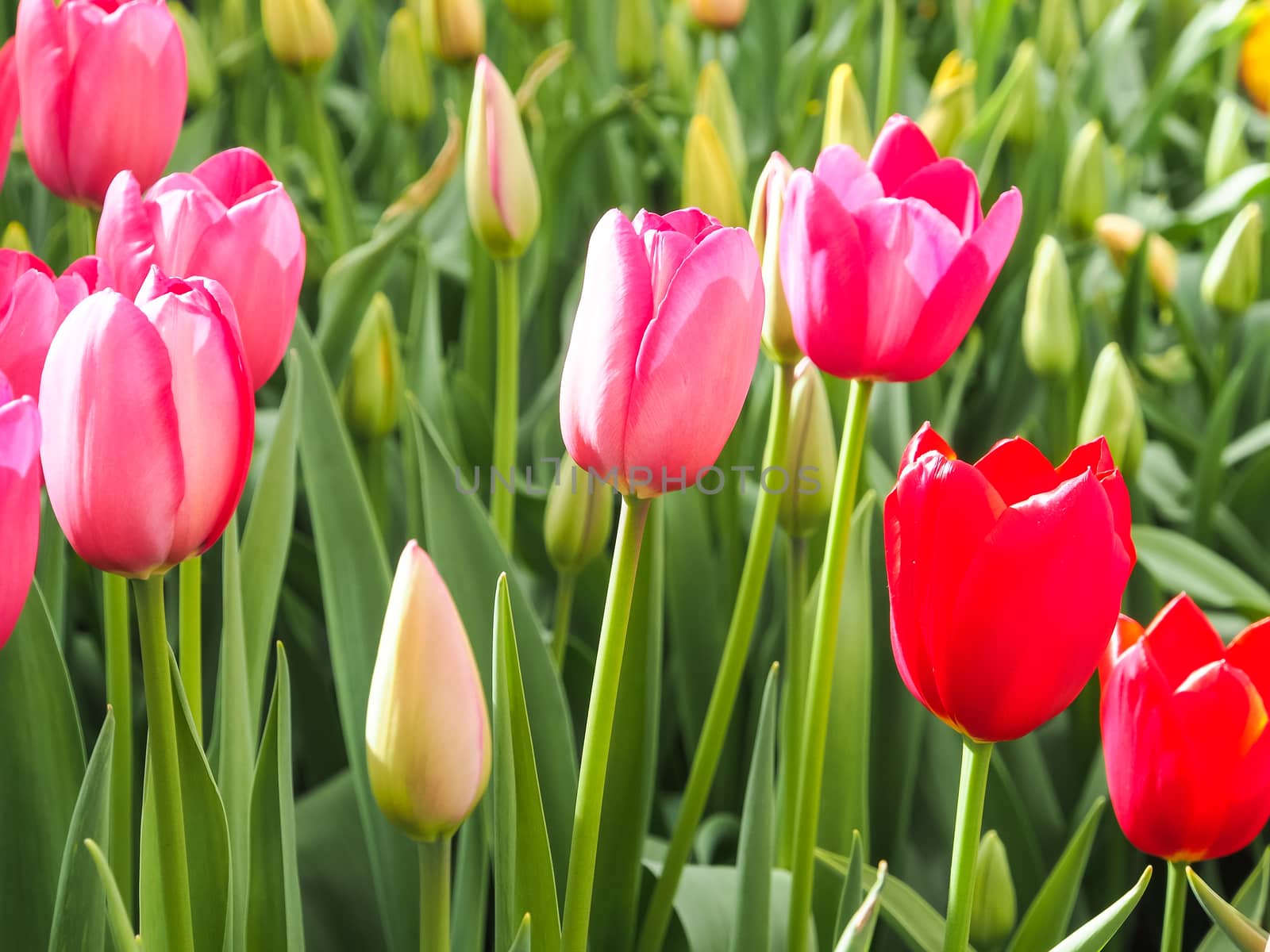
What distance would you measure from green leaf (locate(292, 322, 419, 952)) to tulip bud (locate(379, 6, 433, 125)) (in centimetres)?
56

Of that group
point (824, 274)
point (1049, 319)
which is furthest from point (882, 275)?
point (1049, 319)

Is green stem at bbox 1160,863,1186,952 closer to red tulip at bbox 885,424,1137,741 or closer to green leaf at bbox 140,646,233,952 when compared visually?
red tulip at bbox 885,424,1137,741

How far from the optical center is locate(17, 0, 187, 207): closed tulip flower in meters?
0.53

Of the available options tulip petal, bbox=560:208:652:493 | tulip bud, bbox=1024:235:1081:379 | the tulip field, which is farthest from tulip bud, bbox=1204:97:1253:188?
tulip petal, bbox=560:208:652:493

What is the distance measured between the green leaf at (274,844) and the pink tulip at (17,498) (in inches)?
4.0

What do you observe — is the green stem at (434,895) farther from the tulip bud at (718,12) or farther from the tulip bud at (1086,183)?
the tulip bud at (718,12)

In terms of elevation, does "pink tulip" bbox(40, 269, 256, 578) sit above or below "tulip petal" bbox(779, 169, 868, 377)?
below

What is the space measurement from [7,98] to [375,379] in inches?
9.3

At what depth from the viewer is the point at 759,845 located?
1.53 ft

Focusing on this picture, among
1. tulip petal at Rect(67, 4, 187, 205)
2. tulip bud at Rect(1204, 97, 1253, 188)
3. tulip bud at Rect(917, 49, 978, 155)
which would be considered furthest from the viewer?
tulip bud at Rect(1204, 97, 1253, 188)

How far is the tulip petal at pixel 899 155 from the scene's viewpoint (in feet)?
1.59

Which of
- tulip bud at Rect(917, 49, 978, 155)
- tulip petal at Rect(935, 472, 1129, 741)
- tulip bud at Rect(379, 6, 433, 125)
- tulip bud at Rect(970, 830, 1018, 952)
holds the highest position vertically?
tulip bud at Rect(379, 6, 433, 125)

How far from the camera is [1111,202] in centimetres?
125

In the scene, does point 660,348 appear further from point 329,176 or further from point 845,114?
point 329,176
